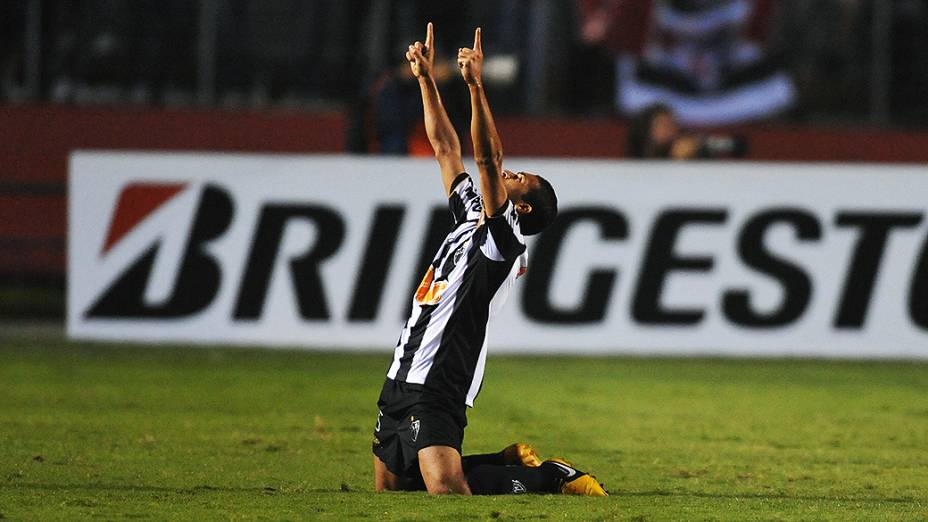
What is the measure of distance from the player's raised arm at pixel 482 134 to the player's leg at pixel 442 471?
100 cm

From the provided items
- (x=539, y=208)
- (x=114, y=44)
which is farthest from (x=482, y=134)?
(x=114, y=44)

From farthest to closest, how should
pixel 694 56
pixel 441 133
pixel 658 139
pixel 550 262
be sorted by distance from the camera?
pixel 694 56 < pixel 658 139 < pixel 550 262 < pixel 441 133

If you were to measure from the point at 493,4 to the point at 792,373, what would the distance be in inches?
212

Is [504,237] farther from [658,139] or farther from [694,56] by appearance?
[694,56]

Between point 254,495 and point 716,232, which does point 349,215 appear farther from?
point 254,495

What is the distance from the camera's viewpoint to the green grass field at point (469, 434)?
6.21 metres

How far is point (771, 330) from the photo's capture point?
40.4ft

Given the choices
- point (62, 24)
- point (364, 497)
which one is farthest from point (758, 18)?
point (364, 497)

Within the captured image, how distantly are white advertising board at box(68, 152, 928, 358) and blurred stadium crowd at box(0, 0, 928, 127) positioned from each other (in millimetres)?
3263

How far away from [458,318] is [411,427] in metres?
0.49

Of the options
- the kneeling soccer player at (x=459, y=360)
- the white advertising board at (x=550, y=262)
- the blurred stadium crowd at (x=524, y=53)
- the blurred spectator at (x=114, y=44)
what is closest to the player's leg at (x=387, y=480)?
the kneeling soccer player at (x=459, y=360)

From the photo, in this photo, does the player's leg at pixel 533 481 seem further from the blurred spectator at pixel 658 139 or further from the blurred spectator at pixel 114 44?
the blurred spectator at pixel 114 44

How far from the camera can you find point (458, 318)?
673 cm

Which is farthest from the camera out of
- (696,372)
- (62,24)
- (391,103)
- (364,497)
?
(62,24)
